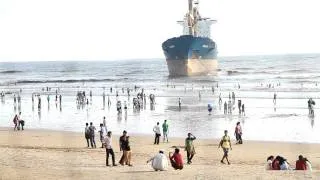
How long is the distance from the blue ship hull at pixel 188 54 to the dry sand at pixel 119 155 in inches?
2928

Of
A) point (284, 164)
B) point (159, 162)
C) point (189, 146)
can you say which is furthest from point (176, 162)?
point (284, 164)

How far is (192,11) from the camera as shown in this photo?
4823 inches

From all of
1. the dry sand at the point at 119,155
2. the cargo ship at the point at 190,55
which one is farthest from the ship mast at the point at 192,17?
the dry sand at the point at 119,155

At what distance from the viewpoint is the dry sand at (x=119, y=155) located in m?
16.1

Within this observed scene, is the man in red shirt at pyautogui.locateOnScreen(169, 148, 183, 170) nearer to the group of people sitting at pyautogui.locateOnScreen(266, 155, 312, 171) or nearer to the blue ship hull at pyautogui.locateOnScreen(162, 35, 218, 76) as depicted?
the group of people sitting at pyautogui.locateOnScreen(266, 155, 312, 171)

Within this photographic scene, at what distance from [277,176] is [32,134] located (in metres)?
17.6

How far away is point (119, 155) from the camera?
21297 mm

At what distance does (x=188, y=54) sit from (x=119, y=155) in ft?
272

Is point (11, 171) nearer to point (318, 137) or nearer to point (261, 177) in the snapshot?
point (261, 177)

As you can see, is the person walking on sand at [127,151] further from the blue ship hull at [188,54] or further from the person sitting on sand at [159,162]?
the blue ship hull at [188,54]

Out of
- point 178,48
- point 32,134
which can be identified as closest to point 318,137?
point 32,134

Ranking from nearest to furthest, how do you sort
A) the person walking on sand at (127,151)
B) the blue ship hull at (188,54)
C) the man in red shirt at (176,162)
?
1. the man in red shirt at (176,162)
2. the person walking on sand at (127,151)
3. the blue ship hull at (188,54)

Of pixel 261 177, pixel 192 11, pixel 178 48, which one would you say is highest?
pixel 192 11

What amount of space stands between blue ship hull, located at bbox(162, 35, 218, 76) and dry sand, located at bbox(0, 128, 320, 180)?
2928 inches
